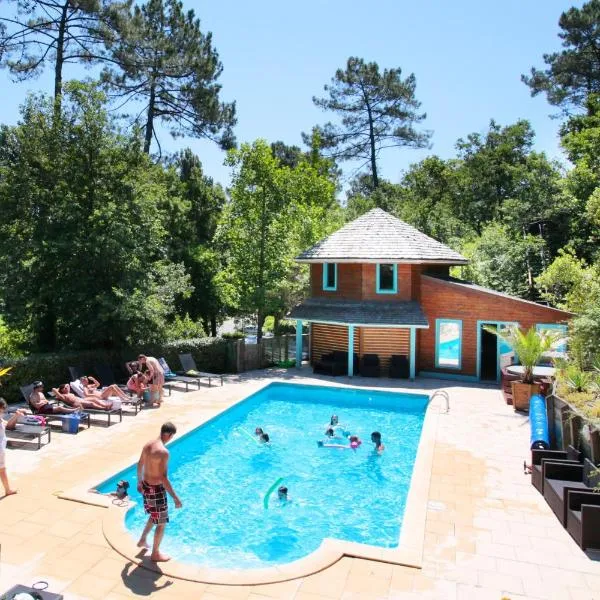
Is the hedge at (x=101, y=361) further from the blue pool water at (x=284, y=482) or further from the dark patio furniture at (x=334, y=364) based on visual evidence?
the blue pool water at (x=284, y=482)

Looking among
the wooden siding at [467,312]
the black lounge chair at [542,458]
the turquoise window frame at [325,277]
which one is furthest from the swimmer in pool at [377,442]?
the turquoise window frame at [325,277]

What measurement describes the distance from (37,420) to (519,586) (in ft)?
33.3

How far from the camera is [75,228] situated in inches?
659

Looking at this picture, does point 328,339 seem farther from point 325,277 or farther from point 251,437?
point 251,437

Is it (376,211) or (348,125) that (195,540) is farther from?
(348,125)

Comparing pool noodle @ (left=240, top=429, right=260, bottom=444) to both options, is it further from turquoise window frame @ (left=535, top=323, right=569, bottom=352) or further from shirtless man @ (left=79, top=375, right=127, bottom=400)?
turquoise window frame @ (left=535, top=323, right=569, bottom=352)

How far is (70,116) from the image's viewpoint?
1725 centimetres

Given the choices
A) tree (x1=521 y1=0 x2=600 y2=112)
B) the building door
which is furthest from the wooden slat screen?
tree (x1=521 y1=0 x2=600 y2=112)

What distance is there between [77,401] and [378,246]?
1254 cm

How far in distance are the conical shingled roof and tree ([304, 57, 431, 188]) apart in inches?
1002

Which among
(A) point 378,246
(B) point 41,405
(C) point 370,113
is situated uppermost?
(C) point 370,113

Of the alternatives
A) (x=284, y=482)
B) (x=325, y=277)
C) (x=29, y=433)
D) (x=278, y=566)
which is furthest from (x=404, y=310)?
(x=278, y=566)

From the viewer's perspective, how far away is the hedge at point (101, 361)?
14328 mm

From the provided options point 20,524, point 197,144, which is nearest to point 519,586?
point 20,524
